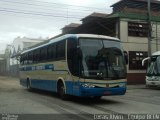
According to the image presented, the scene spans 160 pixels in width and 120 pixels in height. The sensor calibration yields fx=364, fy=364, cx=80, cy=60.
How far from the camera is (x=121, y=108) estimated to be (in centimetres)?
1445

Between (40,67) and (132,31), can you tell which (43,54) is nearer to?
(40,67)

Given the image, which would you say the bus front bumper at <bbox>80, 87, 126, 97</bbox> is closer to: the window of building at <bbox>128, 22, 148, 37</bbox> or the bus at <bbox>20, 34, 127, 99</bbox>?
the bus at <bbox>20, 34, 127, 99</bbox>

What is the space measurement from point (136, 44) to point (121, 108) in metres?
20.9

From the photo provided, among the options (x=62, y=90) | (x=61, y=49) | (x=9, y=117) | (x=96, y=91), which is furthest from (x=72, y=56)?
(x=9, y=117)

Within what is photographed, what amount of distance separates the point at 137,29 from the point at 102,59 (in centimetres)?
1981

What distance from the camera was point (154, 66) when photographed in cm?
2791

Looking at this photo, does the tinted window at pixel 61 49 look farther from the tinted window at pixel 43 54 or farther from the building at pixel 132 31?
the building at pixel 132 31

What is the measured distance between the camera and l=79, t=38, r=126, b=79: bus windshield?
51.3 feet

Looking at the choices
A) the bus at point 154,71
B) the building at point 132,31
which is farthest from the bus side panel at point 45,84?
the building at point 132,31

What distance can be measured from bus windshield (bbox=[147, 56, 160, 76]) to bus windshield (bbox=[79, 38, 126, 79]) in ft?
38.2

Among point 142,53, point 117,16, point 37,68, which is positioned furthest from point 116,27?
point 37,68

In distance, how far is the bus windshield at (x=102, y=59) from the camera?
51.3 feet

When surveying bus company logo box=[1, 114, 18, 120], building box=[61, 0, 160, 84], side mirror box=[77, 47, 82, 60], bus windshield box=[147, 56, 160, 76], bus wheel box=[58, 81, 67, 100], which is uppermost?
building box=[61, 0, 160, 84]

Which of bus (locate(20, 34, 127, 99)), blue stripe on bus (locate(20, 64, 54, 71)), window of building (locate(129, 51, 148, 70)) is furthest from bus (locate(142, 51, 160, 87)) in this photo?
bus (locate(20, 34, 127, 99))
